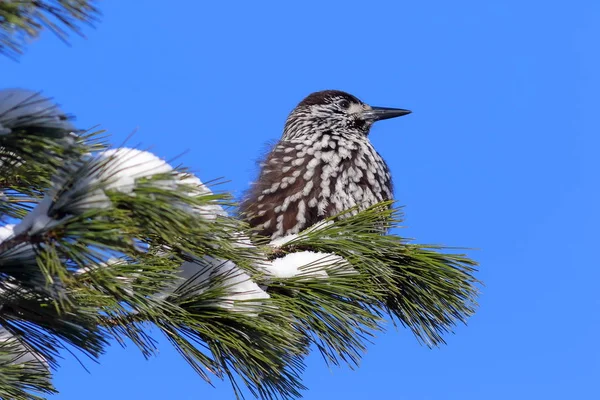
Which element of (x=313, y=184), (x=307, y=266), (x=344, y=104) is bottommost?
(x=307, y=266)

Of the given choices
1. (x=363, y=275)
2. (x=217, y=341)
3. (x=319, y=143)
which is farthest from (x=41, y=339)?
(x=319, y=143)

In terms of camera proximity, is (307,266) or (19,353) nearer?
(19,353)

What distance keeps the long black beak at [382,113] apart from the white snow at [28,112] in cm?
337

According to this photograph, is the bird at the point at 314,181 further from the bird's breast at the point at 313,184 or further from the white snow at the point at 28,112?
the white snow at the point at 28,112

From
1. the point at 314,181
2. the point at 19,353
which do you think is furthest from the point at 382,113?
the point at 19,353

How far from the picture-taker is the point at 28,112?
1.67 meters

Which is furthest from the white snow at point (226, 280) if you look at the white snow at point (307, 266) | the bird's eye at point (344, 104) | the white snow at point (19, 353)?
the bird's eye at point (344, 104)

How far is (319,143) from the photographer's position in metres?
4.34

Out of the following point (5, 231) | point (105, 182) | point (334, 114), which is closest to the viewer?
point (105, 182)

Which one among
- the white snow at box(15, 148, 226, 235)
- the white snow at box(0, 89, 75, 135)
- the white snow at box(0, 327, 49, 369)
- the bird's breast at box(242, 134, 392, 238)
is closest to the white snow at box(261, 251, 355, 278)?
the white snow at box(0, 327, 49, 369)

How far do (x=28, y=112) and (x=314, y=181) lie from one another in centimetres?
244

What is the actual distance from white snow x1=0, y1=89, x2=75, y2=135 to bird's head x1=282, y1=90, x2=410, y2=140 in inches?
119

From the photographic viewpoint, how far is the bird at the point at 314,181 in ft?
13.0

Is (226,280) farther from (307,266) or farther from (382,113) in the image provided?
(382,113)
